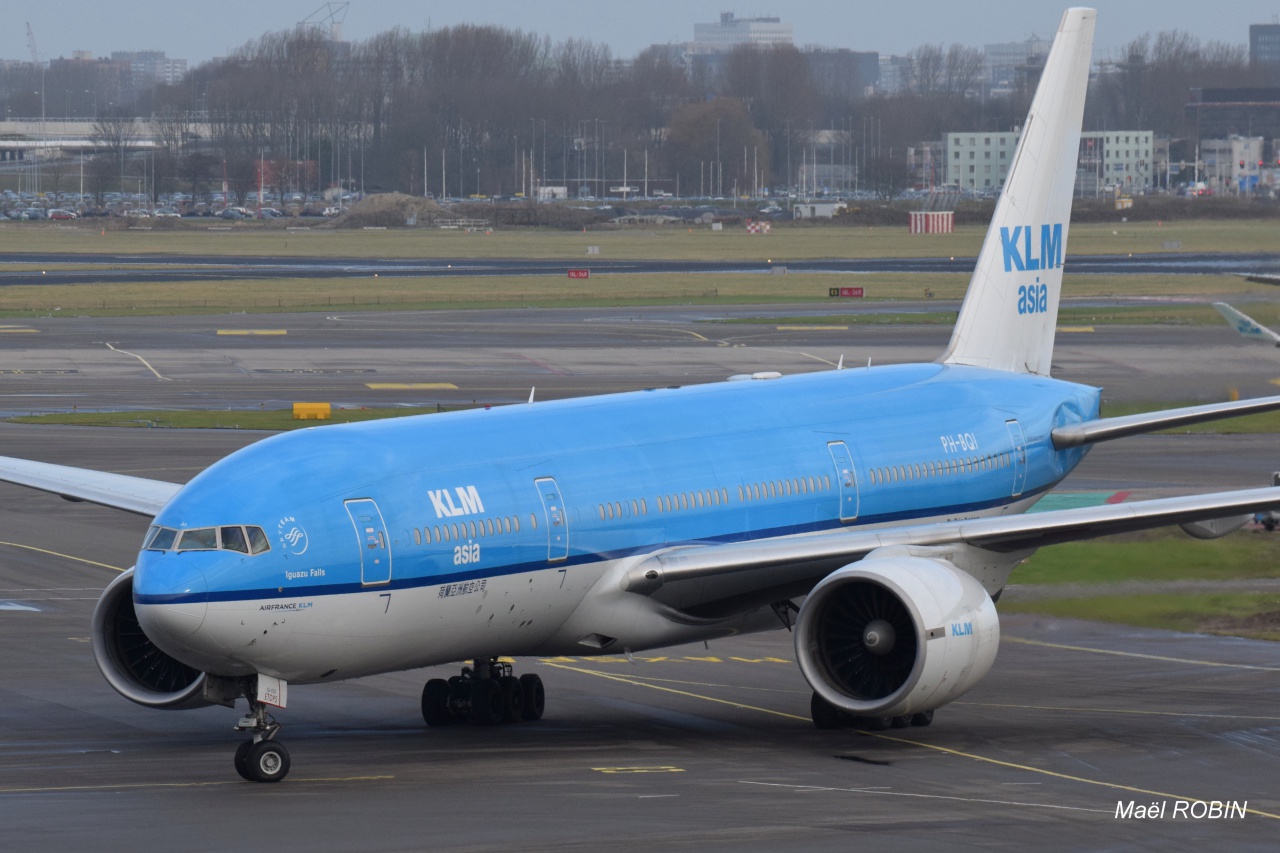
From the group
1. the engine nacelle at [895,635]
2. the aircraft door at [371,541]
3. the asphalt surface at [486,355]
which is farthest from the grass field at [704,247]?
the aircraft door at [371,541]

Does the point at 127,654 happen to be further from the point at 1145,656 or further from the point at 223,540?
the point at 1145,656

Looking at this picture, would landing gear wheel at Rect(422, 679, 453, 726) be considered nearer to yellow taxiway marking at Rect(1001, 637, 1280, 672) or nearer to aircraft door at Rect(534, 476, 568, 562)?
aircraft door at Rect(534, 476, 568, 562)

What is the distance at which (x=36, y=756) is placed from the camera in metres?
24.2

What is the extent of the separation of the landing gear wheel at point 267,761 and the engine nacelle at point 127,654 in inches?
118

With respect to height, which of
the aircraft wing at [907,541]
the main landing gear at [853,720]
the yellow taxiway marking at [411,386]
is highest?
the aircraft wing at [907,541]

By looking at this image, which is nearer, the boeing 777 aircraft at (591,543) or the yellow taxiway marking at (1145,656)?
the boeing 777 aircraft at (591,543)

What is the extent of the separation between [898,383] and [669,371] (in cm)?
4629

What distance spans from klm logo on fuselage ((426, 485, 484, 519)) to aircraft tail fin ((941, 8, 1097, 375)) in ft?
45.8

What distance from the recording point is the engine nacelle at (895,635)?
24.0 metres

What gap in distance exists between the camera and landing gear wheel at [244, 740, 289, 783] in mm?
22172

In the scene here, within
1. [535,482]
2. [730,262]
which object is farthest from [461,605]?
[730,262]

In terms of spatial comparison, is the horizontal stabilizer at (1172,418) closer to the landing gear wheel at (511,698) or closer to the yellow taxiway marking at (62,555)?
the landing gear wheel at (511,698)

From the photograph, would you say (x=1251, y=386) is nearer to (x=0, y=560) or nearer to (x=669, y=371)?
(x=669, y=371)

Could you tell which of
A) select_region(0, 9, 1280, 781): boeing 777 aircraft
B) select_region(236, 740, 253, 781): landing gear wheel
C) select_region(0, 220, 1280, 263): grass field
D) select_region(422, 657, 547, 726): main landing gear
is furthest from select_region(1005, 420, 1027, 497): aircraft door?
select_region(0, 220, 1280, 263): grass field
